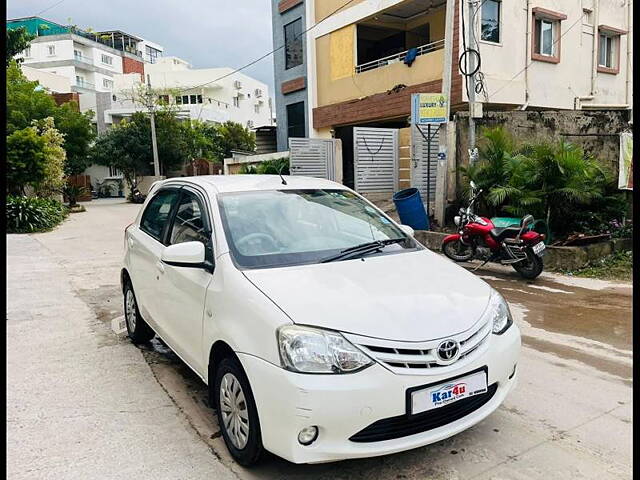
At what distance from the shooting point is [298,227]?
366 centimetres

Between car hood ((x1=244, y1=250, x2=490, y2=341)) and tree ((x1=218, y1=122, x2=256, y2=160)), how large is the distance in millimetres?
40750

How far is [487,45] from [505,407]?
494 inches

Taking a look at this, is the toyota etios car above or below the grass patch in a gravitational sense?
above

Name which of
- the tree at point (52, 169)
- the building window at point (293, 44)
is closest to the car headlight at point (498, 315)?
the tree at point (52, 169)

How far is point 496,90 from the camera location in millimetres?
14367

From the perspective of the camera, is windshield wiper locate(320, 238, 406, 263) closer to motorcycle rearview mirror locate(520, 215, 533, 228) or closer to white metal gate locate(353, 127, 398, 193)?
motorcycle rearview mirror locate(520, 215, 533, 228)

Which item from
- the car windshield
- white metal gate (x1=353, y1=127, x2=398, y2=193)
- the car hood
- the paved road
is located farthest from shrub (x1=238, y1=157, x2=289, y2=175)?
the car hood

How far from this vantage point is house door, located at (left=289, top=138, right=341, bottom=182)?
14383 millimetres

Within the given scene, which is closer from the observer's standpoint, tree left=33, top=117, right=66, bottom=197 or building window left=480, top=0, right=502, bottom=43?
building window left=480, top=0, right=502, bottom=43

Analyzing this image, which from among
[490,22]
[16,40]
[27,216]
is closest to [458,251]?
[490,22]

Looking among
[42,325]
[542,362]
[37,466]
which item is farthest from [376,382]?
[42,325]

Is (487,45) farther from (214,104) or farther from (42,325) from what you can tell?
(214,104)

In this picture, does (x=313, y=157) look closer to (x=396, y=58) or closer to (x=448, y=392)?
(x=396, y=58)

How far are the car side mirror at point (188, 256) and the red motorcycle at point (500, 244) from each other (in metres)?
5.19
